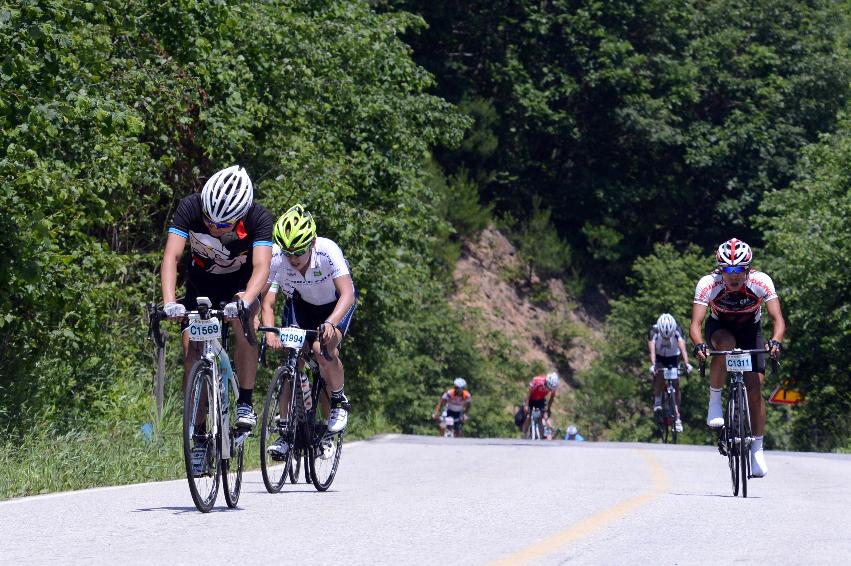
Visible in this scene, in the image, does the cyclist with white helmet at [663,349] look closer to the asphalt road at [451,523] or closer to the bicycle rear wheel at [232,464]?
the asphalt road at [451,523]

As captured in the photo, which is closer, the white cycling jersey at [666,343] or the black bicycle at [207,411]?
the black bicycle at [207,411]

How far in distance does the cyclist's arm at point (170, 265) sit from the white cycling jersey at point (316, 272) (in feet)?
5.52

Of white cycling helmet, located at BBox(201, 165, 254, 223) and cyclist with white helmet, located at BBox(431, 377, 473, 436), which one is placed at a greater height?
cyclist with white helmet, located at BBox(431, 377, 473, 436)

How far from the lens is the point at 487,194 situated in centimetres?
5716

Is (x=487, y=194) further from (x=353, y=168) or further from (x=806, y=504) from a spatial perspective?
(x=806, y=504)

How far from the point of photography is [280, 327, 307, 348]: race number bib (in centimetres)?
1080

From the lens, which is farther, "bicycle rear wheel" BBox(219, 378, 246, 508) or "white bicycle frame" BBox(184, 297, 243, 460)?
"bicycle rear wheel" BBox(219, 378, 246, 508)

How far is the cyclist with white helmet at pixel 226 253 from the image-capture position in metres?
9.25

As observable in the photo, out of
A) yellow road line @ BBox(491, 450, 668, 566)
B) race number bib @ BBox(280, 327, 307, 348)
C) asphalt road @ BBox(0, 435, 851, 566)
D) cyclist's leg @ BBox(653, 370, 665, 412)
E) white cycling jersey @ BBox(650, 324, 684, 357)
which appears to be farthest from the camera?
cyclist's leg @ BBox(653, 370, 665, 412)

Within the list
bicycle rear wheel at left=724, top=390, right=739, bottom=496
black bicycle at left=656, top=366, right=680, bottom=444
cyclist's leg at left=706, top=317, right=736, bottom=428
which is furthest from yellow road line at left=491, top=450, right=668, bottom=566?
black bicycle at left=656, top=366, right=680, bottom=444

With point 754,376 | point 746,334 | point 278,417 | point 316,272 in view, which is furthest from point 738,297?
point 278,417

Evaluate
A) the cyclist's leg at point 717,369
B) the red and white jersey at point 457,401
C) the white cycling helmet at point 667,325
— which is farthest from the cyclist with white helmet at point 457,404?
the cyclist's leg at point 717,369

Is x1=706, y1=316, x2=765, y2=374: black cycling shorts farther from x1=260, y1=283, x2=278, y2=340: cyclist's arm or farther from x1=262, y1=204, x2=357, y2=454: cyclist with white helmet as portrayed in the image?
x1=260, y1=283, x2=278, y2=340: cyclist's arm

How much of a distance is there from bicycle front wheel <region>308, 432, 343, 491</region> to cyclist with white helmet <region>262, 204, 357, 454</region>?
0.45 ft
